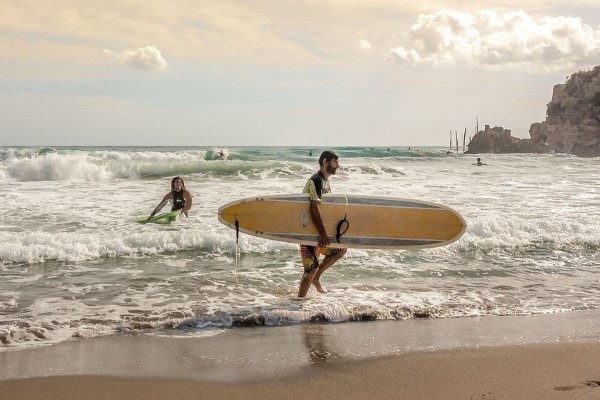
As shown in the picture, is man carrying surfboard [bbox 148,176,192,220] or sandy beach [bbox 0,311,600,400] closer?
sandy beach [bbox 0,311,600,400]

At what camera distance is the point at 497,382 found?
3.45 metres

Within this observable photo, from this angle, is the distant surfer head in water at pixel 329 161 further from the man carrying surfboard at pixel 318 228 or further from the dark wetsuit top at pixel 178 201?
the dark wetsuit top at pixel 178 201

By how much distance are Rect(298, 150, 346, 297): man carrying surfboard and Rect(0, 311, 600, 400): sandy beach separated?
0.89 meters

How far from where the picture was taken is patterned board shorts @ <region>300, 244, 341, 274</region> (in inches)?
224

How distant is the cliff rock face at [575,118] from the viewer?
78.9 m

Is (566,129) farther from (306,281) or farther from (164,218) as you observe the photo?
(306,281)

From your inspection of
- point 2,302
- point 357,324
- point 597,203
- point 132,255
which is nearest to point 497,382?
point 357,324

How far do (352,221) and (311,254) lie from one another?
0.83 metres

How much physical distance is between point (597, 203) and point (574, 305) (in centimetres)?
984

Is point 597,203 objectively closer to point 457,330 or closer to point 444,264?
point 444,264

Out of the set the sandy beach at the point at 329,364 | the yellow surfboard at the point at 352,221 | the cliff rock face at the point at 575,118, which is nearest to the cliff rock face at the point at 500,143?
the cliff rock face at the point at 575,118

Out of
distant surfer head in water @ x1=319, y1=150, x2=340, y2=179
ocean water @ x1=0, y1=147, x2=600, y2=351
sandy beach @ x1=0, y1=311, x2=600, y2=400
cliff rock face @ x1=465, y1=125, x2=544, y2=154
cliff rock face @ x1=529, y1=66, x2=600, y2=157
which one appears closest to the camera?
sandy beach @ x1=0, y1=311, x2=600, y2=400

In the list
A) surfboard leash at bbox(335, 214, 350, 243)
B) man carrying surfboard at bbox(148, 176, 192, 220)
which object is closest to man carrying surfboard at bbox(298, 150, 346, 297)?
surfboard leash at bbox(335, 214, 350, 243)

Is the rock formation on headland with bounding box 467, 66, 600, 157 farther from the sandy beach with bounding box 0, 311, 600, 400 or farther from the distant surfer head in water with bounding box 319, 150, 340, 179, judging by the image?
the sandy beach with bounding box 0, 311, 600, 400
